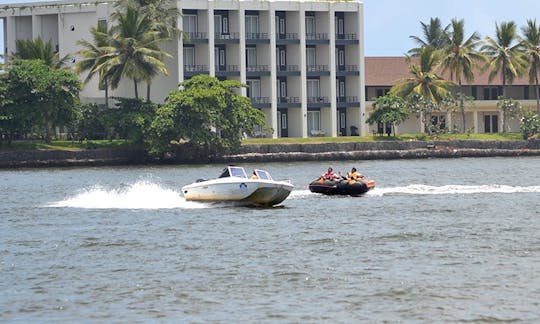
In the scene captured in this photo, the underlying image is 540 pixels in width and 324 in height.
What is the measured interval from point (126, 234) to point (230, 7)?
3049 inches

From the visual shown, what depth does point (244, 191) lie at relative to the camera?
175 ft

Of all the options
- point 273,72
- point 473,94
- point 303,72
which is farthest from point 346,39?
point 473,94

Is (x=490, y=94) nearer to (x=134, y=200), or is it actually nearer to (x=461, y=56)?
(x=461, y=56)

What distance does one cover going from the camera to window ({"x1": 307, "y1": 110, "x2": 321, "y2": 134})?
417ft

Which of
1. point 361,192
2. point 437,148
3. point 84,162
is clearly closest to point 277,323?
point 361,192

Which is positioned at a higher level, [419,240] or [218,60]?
[218,60]

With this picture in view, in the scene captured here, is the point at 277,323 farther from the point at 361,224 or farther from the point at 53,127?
the point at 53,127

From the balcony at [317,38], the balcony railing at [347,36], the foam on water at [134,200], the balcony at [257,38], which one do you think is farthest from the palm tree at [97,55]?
the foam on water at [134,200]

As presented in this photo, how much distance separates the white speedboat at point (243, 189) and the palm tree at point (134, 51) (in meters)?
54.8

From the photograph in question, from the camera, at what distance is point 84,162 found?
104 m

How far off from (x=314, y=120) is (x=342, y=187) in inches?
2626

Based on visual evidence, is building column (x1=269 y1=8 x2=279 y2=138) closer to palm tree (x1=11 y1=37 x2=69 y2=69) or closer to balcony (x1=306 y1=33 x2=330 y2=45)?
balcony (x1=306 y1=33 x2=330 y2=45)

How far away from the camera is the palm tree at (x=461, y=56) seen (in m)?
128

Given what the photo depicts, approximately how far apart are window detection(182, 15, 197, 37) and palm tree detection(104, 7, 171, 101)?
7560mm
